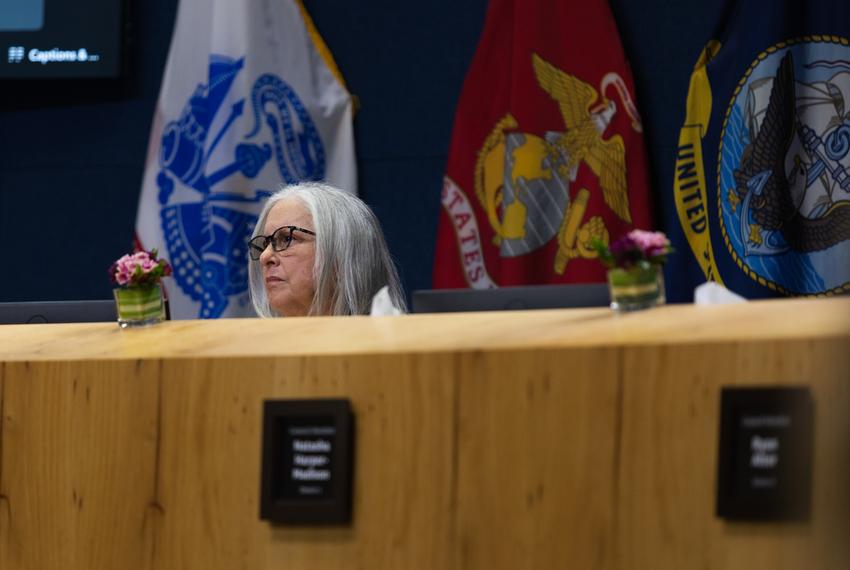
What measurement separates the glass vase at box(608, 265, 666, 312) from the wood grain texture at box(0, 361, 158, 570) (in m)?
0.58

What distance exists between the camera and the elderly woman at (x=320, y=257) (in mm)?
2721

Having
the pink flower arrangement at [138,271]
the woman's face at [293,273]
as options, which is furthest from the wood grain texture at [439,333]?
the woman's face at [293,273]

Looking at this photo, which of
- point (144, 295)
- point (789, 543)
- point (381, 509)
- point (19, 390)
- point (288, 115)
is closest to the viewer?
point (789, 543)

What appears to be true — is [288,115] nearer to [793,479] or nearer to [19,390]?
[19,390]

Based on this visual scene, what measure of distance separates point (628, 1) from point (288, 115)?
1.07 m

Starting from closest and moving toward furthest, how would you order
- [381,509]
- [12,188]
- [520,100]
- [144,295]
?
[381,509] → [144,295] → [520,100] → [12,188]

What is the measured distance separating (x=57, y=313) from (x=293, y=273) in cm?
73

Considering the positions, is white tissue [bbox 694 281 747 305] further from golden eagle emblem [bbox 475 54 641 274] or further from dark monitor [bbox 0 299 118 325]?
golden eagle emblem [bbox 475 54 641 274]

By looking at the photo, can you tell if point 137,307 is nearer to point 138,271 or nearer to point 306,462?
point 138,271

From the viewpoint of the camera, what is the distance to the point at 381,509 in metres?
1.41

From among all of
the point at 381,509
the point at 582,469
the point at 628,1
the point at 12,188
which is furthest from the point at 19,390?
the point at 12,188

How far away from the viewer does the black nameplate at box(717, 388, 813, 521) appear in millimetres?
1273

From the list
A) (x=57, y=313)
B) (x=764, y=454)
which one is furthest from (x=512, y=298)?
(x=57, y=313)

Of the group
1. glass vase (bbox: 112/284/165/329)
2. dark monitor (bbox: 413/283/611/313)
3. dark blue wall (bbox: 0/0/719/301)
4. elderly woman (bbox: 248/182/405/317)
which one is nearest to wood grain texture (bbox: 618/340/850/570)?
dark monitor (bbox: 413/283/611/313)
